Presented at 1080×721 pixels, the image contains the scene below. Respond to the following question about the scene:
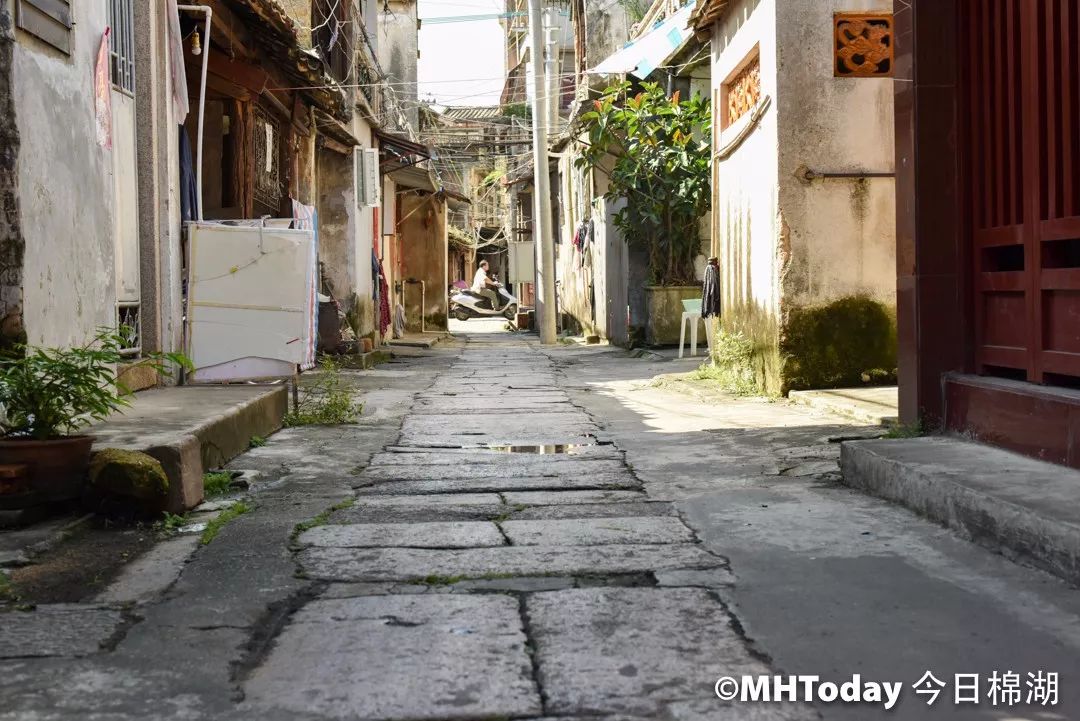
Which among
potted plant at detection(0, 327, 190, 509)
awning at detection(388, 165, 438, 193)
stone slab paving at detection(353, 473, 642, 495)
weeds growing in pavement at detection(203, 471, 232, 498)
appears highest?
awning at detection(388, 165, 438, 193)

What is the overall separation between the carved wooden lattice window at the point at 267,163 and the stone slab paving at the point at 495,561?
9.36 meters

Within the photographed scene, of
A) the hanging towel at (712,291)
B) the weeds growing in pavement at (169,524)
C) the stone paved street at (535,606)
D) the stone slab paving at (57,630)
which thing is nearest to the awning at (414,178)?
the hanging towel at (712,291)

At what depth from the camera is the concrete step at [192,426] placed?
213 inches

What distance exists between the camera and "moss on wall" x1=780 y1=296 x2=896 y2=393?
10125 millimetres

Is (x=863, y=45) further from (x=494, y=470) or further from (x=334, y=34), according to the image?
(x=334, y=34)

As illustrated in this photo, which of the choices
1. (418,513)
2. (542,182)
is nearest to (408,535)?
(418,513)

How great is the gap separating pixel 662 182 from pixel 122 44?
1020 cm

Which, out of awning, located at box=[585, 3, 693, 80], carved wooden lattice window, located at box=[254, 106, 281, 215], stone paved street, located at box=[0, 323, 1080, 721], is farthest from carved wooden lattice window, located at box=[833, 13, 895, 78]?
carved wooden lattice window, located at box=[254, 106, 281, 215]

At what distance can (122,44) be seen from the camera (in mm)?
8680

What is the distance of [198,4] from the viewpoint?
32.6 feet

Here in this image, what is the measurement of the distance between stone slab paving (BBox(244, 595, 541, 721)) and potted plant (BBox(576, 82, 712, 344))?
13.9m

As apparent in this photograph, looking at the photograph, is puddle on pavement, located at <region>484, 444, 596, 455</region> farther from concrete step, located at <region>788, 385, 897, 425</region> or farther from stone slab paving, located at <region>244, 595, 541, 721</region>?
stone slab paving, located at <region>244, 595, 541, 721</region>

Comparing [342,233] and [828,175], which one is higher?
[342,233]

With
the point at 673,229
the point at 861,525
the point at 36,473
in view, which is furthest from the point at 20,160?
the point at 673,229
